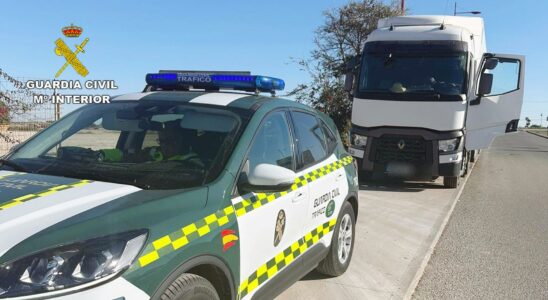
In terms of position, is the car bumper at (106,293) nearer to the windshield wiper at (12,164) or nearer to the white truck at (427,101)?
the windshield wiper at (12,164)

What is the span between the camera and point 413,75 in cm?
1009

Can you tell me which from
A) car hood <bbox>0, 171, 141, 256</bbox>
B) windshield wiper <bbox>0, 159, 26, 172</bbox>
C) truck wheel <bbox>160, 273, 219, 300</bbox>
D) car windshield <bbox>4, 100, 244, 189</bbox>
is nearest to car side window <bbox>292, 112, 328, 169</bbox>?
car windshield <bbox>4, 100, 244, 189</bbox>

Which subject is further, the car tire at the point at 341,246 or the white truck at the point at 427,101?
the white truck at the point at 427,101

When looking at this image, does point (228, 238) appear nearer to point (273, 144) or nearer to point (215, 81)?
point (273, 144)

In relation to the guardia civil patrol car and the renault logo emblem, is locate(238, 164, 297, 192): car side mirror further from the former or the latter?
the renault logo emblem

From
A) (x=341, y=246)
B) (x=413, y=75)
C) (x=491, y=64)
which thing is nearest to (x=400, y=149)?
(x=413, y=75)

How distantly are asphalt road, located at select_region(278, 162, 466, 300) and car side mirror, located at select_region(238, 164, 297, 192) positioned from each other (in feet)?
5.40

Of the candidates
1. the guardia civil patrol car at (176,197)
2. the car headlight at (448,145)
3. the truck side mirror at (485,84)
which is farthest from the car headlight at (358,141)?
the guardia civil patrol car at (176,197)

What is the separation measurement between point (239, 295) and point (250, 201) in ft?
1.79

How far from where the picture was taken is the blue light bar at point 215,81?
387 cm

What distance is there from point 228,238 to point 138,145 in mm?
1126

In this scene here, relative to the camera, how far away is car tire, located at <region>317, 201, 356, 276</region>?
4.55 m

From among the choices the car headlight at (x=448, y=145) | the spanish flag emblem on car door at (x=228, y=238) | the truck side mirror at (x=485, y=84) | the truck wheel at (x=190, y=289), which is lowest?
the car headlight at (x=448, y=145)

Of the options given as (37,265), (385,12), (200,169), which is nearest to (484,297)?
(200,169)
